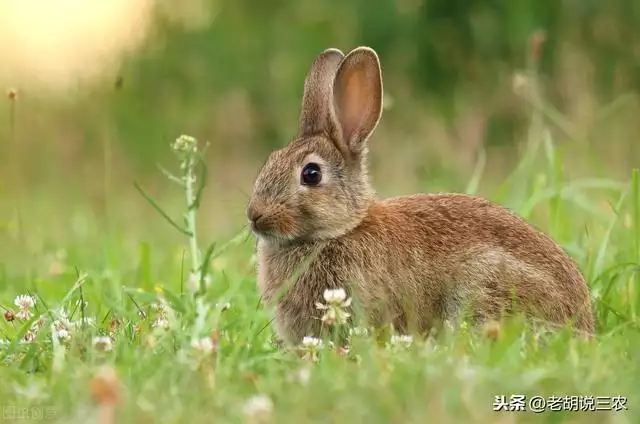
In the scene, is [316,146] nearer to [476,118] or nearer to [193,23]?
[476,118]

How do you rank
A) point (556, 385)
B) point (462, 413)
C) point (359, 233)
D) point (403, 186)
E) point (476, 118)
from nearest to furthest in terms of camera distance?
point (462, 413), point (556, 385), point (359, 233), point (403, 186), point (476, 118)

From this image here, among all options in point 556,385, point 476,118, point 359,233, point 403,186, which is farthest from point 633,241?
point 476,118

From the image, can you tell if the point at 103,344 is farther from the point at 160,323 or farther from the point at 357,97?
the point at 357,97

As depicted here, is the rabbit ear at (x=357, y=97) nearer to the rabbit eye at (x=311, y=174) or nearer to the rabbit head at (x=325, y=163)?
the rabbit head at (x=325, y=163)

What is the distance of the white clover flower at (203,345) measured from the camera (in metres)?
3.61

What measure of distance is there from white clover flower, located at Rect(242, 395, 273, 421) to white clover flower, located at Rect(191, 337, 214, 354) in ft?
1.17

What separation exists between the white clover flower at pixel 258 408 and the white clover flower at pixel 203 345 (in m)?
0.36

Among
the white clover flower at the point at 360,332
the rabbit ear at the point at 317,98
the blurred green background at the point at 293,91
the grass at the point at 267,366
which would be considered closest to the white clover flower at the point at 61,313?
the grass at the point at 267,366

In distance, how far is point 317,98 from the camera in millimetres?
5395

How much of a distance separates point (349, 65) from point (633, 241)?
5.02 feet

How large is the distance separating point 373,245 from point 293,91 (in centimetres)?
773

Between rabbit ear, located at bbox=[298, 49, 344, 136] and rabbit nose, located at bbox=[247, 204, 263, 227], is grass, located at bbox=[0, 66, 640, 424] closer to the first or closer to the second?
rabbit nose, located at bbox=[247, 204, 263, 227]

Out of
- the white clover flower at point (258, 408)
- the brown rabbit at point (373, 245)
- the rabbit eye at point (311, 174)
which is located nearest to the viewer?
the white clover flower at point (258, 408)

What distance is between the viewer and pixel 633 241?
548 cm
